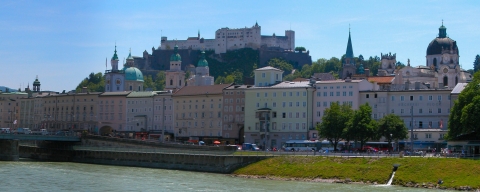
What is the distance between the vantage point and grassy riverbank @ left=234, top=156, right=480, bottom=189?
69875 millimetres

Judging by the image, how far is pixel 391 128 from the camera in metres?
92.1

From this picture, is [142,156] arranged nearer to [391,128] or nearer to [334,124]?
[334,124]

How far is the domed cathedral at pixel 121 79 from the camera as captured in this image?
603 feet

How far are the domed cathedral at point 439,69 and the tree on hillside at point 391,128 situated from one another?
34454 mm

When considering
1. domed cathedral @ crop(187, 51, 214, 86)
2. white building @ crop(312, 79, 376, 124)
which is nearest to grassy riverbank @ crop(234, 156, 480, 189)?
white building @ crop(312, 79, 376, 124)

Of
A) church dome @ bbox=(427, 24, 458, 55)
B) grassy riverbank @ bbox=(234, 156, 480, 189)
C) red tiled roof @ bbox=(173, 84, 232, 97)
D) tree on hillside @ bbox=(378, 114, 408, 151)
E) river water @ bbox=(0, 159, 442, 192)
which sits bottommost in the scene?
river water @ bbox=(0, 159, 442, 192)

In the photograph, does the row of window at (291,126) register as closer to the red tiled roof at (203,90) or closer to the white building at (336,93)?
the white building at (336,93)

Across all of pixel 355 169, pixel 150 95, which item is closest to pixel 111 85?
pixel 150 95

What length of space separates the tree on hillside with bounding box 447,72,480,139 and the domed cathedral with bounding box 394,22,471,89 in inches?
1653

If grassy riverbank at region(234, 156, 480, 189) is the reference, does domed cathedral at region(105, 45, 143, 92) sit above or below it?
above

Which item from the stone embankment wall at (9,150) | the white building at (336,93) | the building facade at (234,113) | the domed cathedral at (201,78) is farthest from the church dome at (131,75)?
the stone embankment wall at (9,150)

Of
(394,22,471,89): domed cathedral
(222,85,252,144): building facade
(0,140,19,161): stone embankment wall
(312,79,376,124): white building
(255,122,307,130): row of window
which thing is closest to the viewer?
(0,140,19,161): stone embankment wall

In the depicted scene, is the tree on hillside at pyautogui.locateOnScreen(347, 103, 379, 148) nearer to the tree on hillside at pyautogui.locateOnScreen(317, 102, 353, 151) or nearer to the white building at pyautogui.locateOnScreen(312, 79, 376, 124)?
the tree on hillside at pyautogui.locateOnScreen(317, 102, 353, 151)

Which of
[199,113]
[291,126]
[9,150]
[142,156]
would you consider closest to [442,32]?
[199,113]
